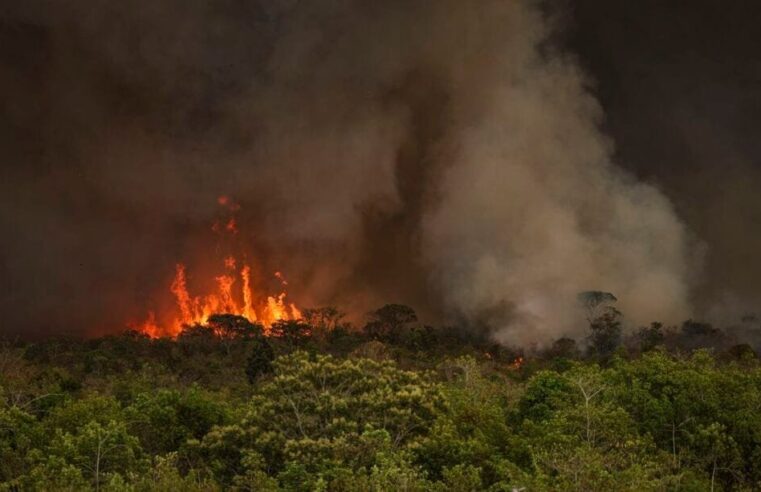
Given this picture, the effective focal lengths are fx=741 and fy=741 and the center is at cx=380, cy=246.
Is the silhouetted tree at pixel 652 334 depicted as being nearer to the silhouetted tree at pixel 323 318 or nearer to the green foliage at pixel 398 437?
the silhouetted tree at pixel 323 318

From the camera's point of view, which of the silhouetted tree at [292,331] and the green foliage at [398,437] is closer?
the green foliage at [398,437]

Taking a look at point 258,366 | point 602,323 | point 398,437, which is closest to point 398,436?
point 398,437

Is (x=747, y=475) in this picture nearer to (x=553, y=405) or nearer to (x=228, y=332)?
(x=553, y=405)

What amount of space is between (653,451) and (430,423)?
11457 mm

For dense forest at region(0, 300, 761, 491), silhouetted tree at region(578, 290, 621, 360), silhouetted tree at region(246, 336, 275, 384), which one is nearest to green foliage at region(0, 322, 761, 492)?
dense forest at region(0, 300, 761, 491)

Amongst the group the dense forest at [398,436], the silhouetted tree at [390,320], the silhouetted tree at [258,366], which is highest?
the silhouetted tree at [390,320]

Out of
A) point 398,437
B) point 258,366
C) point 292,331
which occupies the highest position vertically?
point 292,331

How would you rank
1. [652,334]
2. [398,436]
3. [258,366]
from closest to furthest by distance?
1. [398,436]
2. [258,366]
3. [652,334]

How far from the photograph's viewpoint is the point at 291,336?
5581 inches

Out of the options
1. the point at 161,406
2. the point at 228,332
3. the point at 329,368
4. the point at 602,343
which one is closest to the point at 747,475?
the point at 329,368

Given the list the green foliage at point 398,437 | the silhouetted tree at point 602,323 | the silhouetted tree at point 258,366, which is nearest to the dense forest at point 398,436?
the green foliage at point 398,437

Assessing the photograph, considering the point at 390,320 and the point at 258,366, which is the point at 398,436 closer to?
the point at 258,366

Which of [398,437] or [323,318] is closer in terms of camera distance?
[398,437]

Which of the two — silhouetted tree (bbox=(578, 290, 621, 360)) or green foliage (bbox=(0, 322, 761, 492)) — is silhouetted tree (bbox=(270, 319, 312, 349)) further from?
green foliage (bbox=(0, 322, 761, 492))
